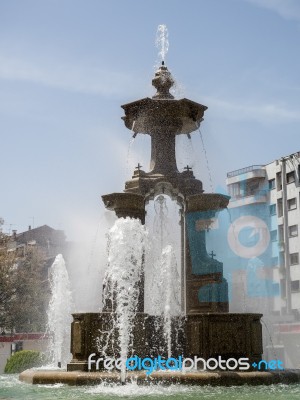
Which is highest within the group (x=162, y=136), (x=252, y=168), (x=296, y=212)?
(x=252, y=168)

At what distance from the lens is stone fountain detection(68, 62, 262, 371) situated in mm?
13766

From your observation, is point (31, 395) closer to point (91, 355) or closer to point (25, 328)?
point (91, 355)

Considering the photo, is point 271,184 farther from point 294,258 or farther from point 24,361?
point 24,361

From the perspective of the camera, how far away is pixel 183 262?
16938 millimetres

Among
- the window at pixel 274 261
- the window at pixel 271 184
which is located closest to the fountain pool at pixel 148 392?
the window at pixel 274 261

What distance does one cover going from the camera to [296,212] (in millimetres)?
52531

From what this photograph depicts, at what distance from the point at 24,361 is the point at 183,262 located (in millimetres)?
9072

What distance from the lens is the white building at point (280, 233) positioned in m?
49.7

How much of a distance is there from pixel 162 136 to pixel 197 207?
236 cm

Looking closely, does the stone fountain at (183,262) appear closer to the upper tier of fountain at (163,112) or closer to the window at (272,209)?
the upper tier of fountain at (163,112)

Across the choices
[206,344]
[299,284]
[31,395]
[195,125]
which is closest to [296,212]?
[299,284]

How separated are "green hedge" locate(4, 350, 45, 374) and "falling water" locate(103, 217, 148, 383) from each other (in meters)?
8.84

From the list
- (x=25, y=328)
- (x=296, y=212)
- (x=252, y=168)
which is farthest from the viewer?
(x=252, y=168)

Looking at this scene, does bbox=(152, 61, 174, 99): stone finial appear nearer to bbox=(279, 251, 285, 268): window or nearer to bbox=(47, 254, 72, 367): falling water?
bbox=(47, 254, 72, 367): falling water
